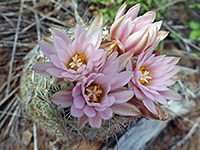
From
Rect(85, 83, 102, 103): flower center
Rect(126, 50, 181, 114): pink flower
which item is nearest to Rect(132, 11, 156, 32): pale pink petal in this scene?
Rect(126, 50, 181, 114): pink flower

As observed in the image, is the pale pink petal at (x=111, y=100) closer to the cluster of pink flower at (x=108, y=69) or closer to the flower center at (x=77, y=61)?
the cluster of pink flower at (x=108, y=69)

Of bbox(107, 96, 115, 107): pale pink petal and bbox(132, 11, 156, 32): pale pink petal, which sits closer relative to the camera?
bbox(107, 96, 115, 107): pale pink petal

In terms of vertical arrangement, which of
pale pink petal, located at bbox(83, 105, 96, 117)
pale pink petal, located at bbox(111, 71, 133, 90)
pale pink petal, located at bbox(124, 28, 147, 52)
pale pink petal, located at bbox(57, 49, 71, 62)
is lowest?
pale pink petal, located at bbox(83, 105, 96, 117)

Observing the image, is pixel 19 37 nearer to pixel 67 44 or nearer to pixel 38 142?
pixel 38 142

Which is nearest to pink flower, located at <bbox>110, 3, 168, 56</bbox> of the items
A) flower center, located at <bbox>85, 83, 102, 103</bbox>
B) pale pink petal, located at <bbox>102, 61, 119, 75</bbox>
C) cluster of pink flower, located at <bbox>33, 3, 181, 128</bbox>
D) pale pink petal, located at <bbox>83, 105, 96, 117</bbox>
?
cluster of pink flower, located at <bbox>33, 3, 181, 128</bbox>

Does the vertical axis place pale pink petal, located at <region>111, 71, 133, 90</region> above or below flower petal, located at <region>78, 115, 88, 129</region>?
above

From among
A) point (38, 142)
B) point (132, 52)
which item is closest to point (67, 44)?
point (132, 52)

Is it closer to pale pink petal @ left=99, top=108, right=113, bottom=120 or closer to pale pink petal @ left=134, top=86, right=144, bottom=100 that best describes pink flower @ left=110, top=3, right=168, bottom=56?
pale pink petal @ left=134, top=86, right=144, bottom=100

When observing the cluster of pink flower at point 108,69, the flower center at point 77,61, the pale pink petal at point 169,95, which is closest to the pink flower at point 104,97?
the cluster of pink flower at point 108,69

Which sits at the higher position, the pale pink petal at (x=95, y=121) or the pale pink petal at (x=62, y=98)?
the pale pink petal at (x=62, y=98)
